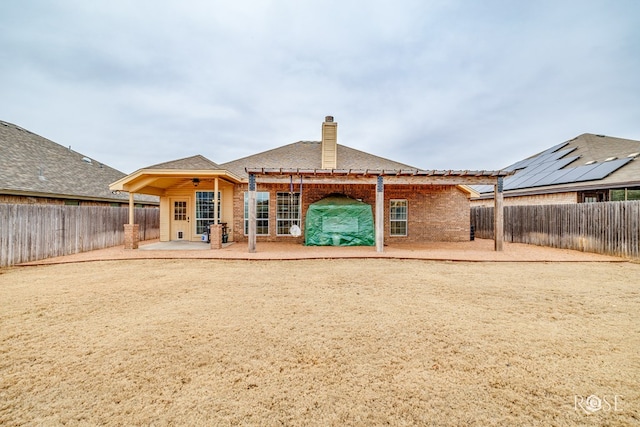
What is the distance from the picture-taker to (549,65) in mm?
17344

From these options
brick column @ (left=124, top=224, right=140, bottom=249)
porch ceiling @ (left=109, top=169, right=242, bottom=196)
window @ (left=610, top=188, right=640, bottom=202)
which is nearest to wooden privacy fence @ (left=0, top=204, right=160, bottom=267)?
brick column @ (left=124, top=224, right=140, bottom=249)

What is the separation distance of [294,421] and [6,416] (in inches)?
85.0

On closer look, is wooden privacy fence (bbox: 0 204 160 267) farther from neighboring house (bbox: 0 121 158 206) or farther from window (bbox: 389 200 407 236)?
window (bbox: 389 200 407 236)

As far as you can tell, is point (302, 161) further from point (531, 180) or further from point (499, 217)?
point (531, 180)

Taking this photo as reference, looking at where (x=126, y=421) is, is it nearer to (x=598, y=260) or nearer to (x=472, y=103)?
(x=598, y=260)

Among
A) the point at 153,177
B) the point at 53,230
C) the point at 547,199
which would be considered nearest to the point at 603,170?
the point at 547,199

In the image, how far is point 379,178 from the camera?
1048 centimetres

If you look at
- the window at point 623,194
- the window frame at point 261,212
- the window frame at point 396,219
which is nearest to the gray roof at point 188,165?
the window frame at point 261,212

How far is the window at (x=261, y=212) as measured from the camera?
13.3 metres

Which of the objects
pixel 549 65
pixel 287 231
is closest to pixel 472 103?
pixel 549 65

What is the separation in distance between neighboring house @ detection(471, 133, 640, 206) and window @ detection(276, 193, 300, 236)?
10784 millimetres
